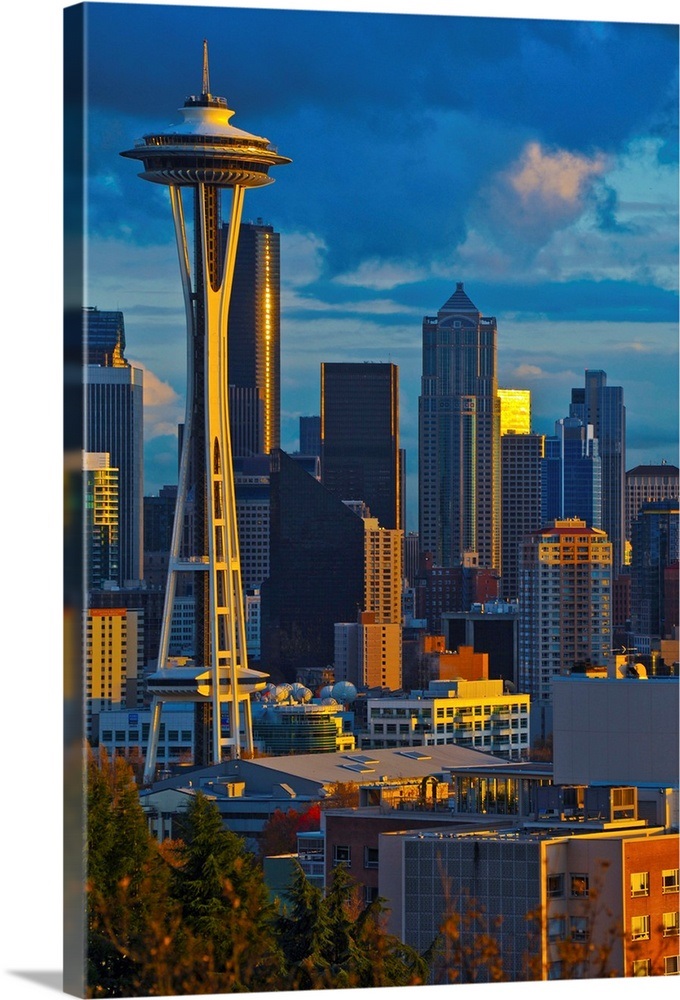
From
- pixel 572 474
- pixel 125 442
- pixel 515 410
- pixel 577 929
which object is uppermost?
pixel 515 410

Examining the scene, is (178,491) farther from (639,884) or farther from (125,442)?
(639,884)

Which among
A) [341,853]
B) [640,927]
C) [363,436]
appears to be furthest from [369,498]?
[640,927]

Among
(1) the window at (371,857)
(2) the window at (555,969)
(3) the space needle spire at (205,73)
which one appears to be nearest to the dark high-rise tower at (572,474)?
(3) the space needle spire at (205,73)

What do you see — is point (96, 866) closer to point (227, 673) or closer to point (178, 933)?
point (178, 933)

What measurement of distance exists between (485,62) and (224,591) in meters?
18.1

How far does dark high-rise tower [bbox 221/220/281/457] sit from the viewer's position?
998 inches

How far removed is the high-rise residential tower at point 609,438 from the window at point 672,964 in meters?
6.56

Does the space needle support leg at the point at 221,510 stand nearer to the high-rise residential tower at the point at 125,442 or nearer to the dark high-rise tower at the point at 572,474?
the high-rise residential tower at the point at 125,442

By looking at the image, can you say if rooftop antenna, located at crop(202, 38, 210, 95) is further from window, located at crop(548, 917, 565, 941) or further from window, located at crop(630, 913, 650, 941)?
window, located at crop(630, 913, 650, 941)

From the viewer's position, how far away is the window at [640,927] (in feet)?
32.7

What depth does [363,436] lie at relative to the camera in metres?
29.7

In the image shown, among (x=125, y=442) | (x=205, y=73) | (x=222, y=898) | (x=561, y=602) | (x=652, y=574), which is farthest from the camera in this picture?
(x=561, y=602)

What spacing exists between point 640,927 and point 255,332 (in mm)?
18277

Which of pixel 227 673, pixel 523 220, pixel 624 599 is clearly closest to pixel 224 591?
pixel 227 673
